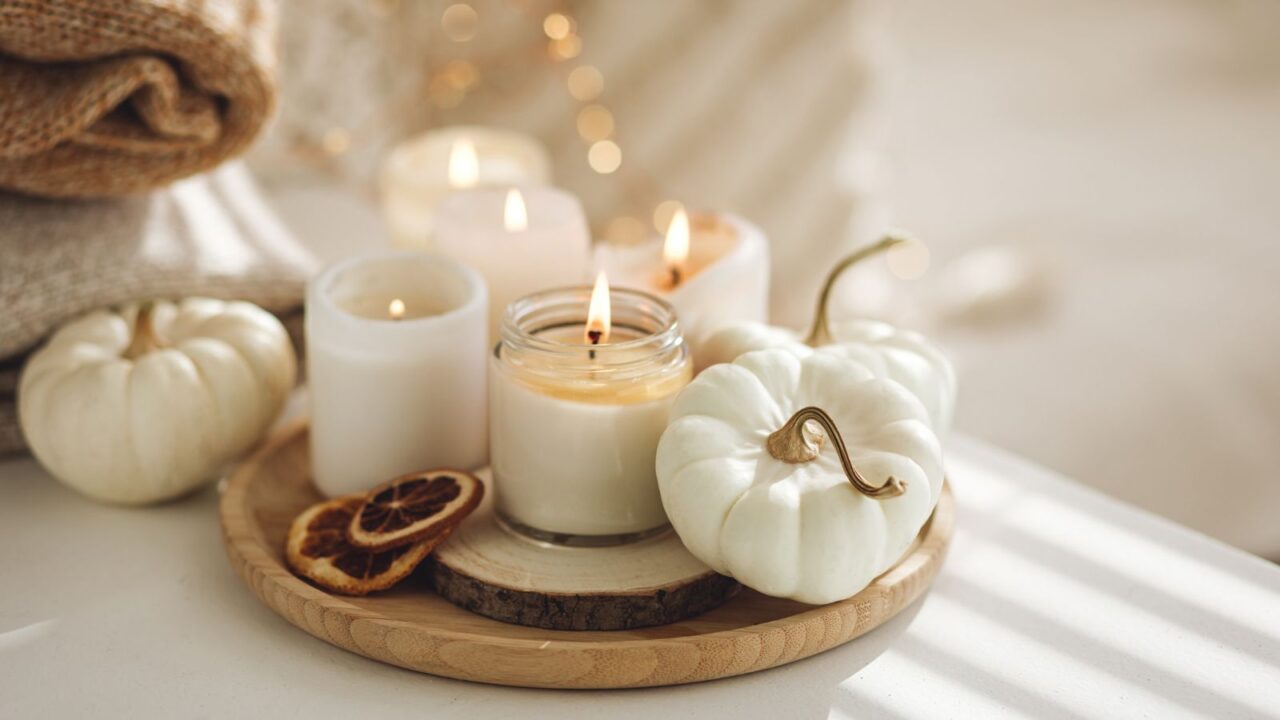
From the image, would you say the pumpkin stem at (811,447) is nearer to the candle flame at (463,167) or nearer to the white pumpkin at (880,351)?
the white pumpkin at (880,351)

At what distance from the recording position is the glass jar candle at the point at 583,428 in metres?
0.61

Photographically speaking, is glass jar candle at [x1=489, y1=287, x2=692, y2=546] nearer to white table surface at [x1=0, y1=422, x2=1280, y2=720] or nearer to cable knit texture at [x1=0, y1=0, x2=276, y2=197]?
white table surface at [x1=0, y1=422, x2=1280, y2=720]

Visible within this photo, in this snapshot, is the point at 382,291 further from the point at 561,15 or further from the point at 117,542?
the point at 561,15

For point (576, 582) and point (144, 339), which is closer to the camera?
point (576, 582)

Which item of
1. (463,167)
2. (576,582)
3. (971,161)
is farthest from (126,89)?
(971,161)

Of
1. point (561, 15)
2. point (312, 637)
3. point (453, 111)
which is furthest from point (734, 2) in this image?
point (312, 637)

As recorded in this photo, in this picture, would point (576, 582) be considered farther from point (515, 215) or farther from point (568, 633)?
point (515, 215)

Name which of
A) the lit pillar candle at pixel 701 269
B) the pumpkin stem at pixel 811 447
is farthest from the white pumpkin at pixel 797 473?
the lit pillar candle at pixel 701 269

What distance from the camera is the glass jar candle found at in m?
0.61

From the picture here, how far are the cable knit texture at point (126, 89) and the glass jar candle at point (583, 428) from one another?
26 cm

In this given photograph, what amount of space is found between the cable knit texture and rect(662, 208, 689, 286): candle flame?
0.92 ft

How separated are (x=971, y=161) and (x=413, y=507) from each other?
1.07 meters

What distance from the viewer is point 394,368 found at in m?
0.65

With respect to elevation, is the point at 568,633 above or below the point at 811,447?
below
